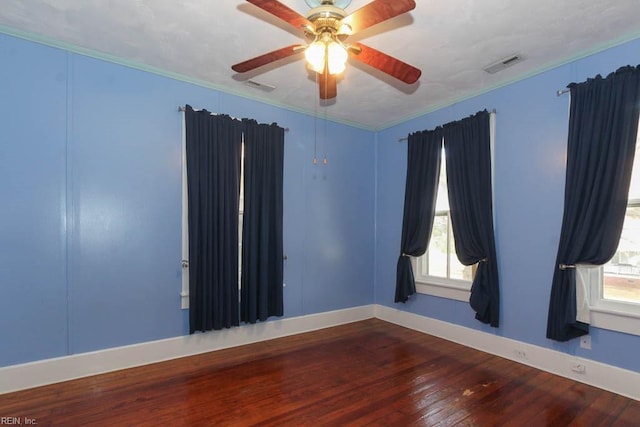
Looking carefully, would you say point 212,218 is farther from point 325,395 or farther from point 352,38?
point 352,38

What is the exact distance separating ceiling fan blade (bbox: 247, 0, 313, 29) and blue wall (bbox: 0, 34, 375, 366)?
2049 millimetres

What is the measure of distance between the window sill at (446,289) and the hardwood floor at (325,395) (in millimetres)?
647

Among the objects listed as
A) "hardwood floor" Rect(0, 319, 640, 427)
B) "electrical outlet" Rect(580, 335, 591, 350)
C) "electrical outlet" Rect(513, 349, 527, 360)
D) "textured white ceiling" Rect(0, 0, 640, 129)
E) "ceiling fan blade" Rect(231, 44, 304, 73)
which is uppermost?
"textured white ceiling" Rect(0, 0, 640, 129)

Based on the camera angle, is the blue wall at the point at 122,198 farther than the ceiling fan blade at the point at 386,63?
Yes

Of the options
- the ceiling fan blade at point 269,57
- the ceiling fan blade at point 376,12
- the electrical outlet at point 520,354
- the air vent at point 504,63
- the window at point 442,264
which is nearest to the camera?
the ceiling fan blade at point 376,12

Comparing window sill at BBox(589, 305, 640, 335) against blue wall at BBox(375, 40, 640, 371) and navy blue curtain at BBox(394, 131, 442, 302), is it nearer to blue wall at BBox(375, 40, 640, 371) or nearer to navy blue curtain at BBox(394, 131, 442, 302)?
blue wall at BBox(375, 40, 640, 371)

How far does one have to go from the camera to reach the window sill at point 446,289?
3.88 metres

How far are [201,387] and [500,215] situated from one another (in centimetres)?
334

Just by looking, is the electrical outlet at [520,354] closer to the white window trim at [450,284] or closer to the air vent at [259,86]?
the white window trim at [450,284]

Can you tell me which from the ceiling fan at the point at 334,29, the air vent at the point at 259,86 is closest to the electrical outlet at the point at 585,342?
the ceiling fan at the point at 334,29

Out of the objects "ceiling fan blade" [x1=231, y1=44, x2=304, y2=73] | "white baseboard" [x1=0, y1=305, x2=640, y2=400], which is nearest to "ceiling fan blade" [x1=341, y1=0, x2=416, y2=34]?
"ceiling fan blade" [x1=231, y1=44, x2=304, y2=73]

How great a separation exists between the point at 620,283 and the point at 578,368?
814mm

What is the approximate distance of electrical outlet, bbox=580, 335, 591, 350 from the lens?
2.86 meters

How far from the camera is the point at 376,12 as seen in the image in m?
1.75
